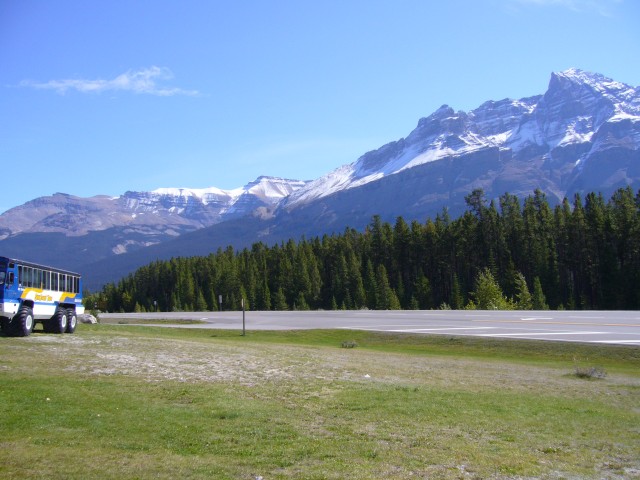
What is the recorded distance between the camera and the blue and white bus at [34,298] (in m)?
21.3

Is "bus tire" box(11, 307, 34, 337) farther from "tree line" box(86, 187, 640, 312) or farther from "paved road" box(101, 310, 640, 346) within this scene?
"tree line" box(86, 187, 640, 312)

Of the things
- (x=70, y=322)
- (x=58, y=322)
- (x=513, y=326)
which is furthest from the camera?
→ (x=513, y=326)

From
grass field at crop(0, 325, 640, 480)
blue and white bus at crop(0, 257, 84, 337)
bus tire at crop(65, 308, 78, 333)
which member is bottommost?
grass field at crop(0, 325, 640, 480)

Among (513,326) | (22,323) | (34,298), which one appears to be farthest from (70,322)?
(513,326)

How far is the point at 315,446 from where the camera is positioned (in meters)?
10.2

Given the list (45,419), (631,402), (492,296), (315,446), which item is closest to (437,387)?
(631,402)

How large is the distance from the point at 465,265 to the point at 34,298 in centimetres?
8898

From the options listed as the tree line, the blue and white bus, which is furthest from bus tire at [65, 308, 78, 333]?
the tree line

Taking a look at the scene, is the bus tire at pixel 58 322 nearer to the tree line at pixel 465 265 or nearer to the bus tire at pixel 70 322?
the bus tire at pixel 70 322

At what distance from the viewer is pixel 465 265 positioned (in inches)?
4092

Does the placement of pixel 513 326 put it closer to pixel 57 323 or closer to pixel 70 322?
pixel 70 322

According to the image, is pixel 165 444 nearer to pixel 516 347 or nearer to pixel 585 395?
pixel 585 395

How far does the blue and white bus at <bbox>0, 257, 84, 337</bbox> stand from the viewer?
69.9 feet

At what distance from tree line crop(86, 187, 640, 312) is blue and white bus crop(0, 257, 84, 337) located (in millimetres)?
46857
